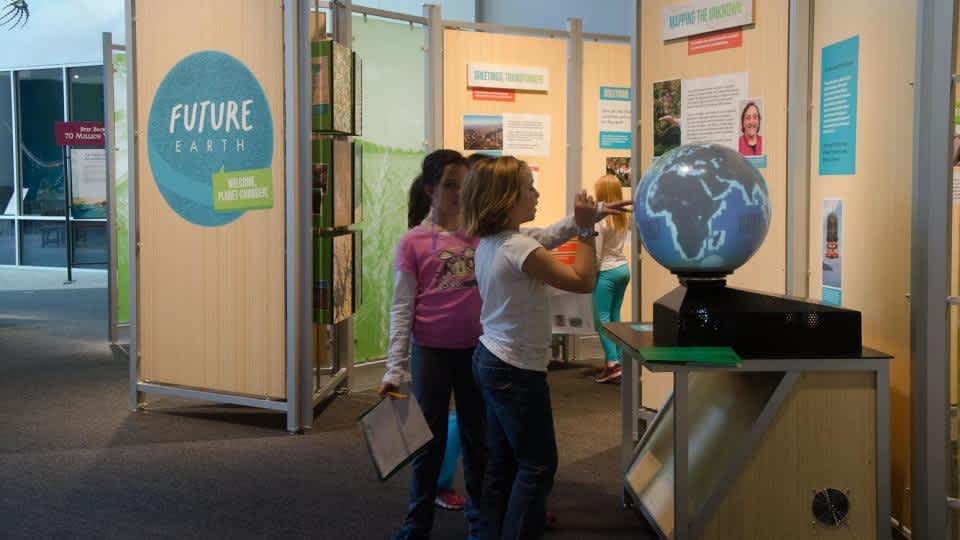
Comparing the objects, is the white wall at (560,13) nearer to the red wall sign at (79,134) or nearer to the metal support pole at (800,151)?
the red wall sign at (79,134)

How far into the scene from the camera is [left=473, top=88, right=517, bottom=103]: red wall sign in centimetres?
675

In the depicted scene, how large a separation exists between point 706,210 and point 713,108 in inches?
73.0

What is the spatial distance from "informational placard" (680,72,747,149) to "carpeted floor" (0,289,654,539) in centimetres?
156

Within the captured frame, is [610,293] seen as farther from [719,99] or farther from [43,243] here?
[43,243]

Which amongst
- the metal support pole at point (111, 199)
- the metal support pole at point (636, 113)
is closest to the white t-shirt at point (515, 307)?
the metal support pole at point (636, 113)

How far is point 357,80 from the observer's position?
572cm

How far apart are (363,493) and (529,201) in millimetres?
1726

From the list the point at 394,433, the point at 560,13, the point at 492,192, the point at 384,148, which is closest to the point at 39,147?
the point at 560,13

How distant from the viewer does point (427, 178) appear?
3391mm

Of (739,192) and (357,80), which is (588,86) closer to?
(357,80)

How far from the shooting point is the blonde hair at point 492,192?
9.55 feet

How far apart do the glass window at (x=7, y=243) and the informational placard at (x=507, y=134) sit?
11803mm

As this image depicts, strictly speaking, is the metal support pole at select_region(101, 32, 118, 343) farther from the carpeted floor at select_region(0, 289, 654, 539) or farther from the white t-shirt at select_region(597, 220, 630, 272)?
the white t-shirt at select_region(597, 220, 630, 272)

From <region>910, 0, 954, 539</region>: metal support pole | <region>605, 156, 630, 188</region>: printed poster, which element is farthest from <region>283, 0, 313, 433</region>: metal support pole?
<region>910, 0, 954, 539</region>: metal support pole
